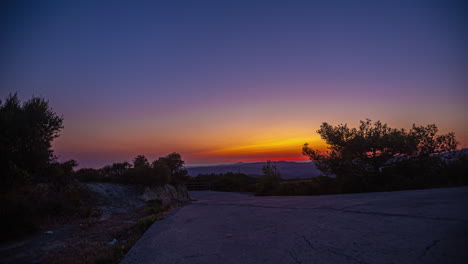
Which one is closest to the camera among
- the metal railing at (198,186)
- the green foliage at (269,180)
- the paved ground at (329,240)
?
the paved ground at (329,240)

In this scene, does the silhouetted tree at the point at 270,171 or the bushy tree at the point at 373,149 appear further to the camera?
the silhouetted tree at the point at 270,171

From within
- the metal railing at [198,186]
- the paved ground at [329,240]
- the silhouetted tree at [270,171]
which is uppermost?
the silhouetted tree at [270,171]

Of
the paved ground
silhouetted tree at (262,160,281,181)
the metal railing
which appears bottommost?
the metal railing

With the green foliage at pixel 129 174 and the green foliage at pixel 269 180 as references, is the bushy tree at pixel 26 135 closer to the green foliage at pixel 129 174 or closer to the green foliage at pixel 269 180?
the green foliage at pixel 129 174

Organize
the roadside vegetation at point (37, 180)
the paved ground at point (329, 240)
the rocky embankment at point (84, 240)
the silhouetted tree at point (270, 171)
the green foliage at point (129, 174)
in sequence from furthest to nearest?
1. the silhouetted tree at point (270, 171)
2. the green foliage at point (129, 174)
3. the roadside vegetation at point (37, 180)
4. the rocky embankment at point (84, 240)
5. the paved ground at point (329, 240)

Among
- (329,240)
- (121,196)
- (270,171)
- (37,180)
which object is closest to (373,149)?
(270,171)

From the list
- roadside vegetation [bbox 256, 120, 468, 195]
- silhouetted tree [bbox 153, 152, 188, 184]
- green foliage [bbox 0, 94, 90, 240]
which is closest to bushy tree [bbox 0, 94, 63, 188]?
green foliage [bbox 0, 94, 90, 240]

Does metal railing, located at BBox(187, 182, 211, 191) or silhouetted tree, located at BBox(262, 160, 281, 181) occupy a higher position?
silhouetted tree, located at BBox(262, 160, 281, 181)

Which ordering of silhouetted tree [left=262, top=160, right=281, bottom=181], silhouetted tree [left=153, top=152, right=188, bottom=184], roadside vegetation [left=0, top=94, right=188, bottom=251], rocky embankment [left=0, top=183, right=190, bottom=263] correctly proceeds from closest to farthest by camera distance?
1. rocky embankment [left=0, top=183, right=190, bottom=263]
2. roadside vegetation [left=0, top=94, right=188, bottom=251]
3. silhouetted tree [left=262, top=160, right=281, bottom=181]
4. silhouetted tree [left=153, top=152, right=188, bottom=184]

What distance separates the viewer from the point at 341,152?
518 inches

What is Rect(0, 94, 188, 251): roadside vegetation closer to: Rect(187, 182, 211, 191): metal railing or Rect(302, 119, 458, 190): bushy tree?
Rect(302, 119, 458, 190): bushy tree

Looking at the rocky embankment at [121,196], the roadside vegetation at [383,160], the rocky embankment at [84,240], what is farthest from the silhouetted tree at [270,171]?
the rocky embankment at [84,240]

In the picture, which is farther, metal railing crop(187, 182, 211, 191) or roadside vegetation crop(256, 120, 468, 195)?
metal railing crop(187, 182, 211, 191)

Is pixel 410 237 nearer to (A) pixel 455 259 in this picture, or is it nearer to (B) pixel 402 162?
(A) pixel 455 259
